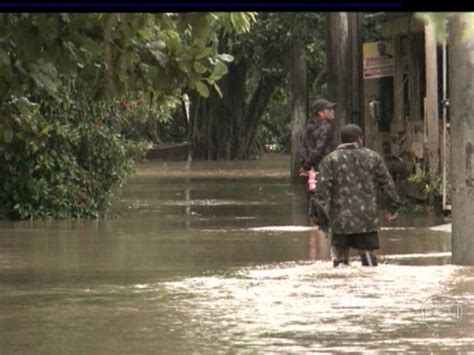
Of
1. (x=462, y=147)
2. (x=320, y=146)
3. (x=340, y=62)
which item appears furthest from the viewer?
(x=340, y=62)

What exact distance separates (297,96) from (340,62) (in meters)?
7.49

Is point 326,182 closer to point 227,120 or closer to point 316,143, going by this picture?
point 316,143

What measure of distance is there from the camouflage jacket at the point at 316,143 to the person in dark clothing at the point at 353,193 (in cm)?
378

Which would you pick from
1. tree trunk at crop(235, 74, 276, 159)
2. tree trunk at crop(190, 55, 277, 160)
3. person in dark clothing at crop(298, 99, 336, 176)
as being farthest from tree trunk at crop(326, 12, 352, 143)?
tree trunk at crop(190, 55, 277, 160)

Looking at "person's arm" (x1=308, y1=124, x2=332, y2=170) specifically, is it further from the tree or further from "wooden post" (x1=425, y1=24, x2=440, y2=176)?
the tree

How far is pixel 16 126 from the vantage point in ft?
47.8

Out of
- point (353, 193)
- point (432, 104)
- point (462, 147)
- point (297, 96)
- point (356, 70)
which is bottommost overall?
point (353, 193)

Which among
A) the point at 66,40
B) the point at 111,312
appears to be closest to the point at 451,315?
the point at 111,312

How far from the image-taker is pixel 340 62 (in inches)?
1214

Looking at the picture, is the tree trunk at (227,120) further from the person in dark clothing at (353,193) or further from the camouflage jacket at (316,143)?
the person in dark clothing at (353,193)

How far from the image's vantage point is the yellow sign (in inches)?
1201

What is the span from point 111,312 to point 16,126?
101 inches

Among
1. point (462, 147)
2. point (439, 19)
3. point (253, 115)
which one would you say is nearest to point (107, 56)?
point (462, 147)

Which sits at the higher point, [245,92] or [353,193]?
[245,92]
